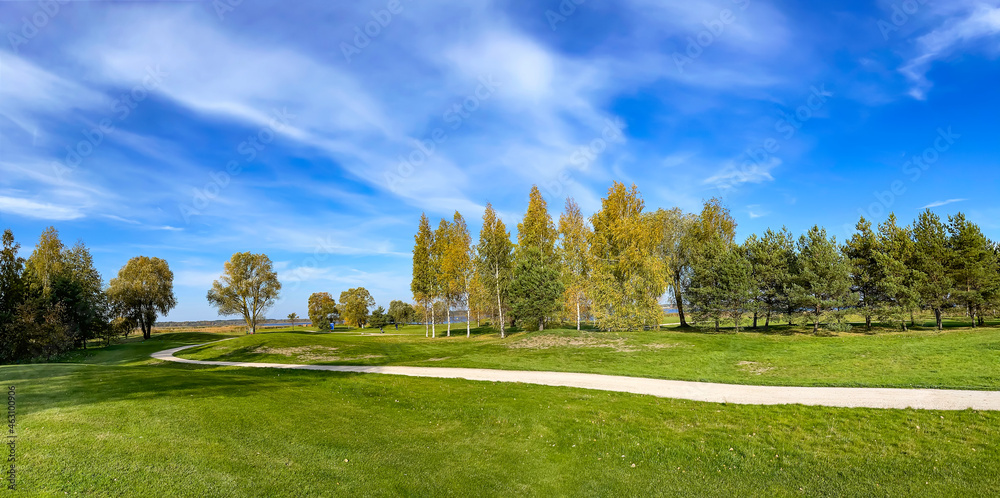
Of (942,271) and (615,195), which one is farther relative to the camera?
(615,195)

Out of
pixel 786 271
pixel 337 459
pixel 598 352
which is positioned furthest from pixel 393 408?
pixel 786 271

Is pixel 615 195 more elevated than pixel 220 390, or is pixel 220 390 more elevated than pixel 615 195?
pixel 615 195

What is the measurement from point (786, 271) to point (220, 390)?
40461mm

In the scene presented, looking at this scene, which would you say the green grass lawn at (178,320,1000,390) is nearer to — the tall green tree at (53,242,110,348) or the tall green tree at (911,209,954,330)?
the tall green tree at (911,209,954,330)

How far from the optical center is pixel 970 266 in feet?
102

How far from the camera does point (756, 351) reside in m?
23.3

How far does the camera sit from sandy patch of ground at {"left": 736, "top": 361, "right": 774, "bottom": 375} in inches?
734

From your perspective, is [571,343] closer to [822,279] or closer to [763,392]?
[763,392]

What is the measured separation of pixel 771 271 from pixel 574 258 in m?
17.4

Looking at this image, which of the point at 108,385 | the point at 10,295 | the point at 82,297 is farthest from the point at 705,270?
the point at 82,297

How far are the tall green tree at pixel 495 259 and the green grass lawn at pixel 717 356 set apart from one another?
930 centimetres

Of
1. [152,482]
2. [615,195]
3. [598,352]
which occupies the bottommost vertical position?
[598,352]

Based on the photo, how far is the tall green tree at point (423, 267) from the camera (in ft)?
156

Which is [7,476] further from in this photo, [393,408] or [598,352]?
[598,352]
